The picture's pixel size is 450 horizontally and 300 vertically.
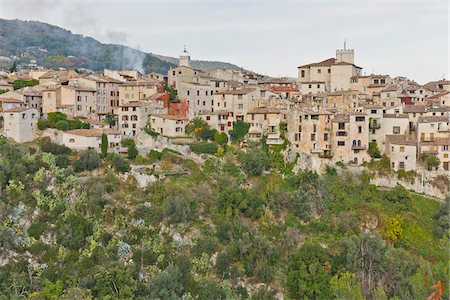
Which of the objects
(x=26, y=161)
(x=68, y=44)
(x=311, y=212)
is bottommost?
(x=311, y=212)

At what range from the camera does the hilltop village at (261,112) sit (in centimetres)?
4462

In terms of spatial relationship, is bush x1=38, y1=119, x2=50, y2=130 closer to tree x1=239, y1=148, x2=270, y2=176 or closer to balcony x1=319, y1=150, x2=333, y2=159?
tree x1=239, y1=148, x2=270, y2=176

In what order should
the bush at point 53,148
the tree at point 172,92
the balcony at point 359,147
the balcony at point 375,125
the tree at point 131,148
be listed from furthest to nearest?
the tree at point 172,92
the balcony at point 375,125
the balcony at point 359,147
the tree at point 131,148
the bush at point 53,148

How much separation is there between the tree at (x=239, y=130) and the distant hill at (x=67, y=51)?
218ft

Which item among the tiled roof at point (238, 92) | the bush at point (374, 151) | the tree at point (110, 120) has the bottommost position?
the bush at point (374, 151)

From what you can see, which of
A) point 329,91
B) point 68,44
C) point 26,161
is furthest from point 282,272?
point 68,44

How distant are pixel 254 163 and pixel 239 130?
524cm

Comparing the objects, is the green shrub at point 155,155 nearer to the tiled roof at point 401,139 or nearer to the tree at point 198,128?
the tree at point 198,128

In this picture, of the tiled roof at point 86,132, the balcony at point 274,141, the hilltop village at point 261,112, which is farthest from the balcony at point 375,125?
the tiled roof at point 86,132

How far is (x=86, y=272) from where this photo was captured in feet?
110

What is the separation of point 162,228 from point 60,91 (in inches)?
707

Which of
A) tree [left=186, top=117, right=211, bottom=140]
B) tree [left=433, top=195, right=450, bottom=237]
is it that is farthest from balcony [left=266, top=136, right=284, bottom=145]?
tree [left=433, top=195, right=450, bottom=237]

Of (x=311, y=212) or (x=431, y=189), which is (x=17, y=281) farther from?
(x=431, y=189)

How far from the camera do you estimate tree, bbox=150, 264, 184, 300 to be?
3142 centimetres
